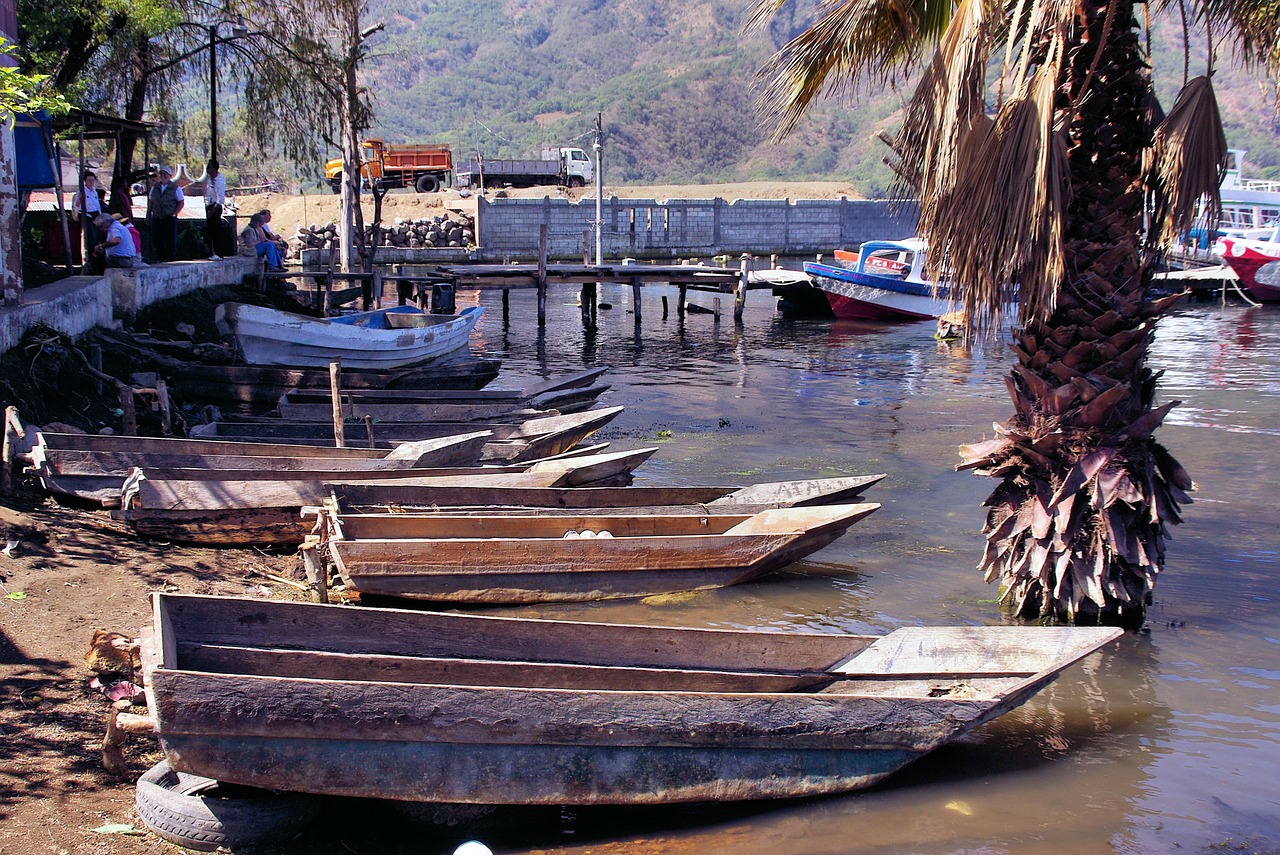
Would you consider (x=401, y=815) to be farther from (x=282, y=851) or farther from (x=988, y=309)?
(x=988, y=309)

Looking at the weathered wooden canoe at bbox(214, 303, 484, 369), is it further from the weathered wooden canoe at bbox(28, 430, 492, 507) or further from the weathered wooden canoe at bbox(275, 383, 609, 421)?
the weathered wooden canoe at bbox(28, 430, 492, 507)

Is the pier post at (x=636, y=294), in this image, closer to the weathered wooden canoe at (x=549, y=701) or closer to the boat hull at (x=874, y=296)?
the boat hull at (x=874, y=296)

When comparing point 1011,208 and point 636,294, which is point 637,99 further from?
point 1011,208

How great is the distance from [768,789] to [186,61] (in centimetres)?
2197

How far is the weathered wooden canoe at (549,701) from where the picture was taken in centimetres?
415

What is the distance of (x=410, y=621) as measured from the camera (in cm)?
525

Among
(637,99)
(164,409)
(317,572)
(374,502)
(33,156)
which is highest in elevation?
(637,99)

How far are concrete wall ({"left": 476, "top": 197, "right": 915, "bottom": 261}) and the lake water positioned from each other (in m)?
32.0

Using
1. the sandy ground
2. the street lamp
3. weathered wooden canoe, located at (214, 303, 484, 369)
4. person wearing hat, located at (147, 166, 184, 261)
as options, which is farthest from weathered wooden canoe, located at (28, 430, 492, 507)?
the sandy ground

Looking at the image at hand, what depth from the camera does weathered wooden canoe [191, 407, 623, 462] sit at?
10680mm

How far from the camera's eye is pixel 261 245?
22766 mm

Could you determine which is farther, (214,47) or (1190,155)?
(214,47)

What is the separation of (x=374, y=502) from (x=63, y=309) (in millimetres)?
6058

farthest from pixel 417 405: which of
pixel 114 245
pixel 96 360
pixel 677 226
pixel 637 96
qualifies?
pixel 637 96
